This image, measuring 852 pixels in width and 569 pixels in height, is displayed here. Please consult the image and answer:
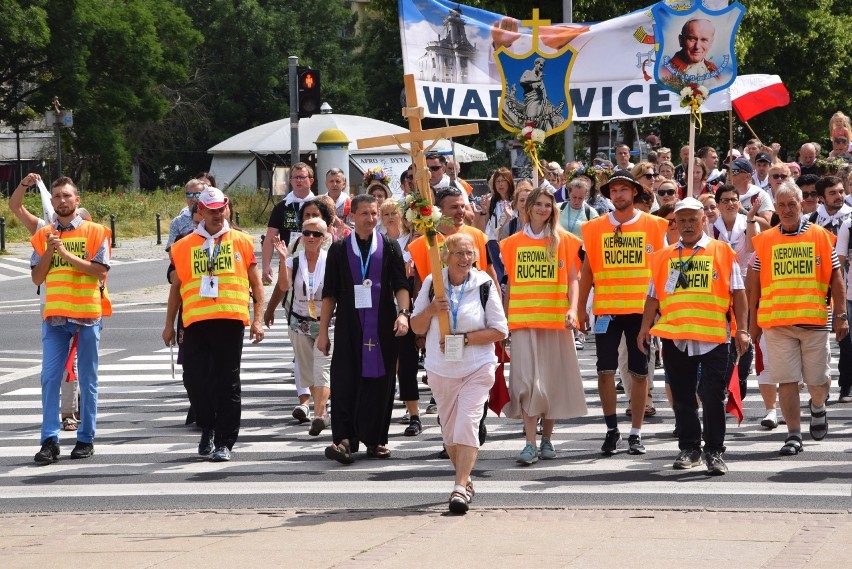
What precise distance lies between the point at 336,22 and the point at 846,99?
108 feet

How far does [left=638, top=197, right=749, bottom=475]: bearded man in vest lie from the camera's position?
9.27 metres

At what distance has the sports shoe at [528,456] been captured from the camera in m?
9.84

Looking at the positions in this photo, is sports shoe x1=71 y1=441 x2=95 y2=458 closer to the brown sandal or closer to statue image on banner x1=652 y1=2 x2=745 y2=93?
the brown sandal

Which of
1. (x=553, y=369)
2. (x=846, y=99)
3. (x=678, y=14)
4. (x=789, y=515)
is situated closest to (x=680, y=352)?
(x=553, y=369)

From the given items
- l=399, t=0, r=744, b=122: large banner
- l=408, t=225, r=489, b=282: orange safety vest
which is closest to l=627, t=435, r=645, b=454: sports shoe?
l=408, t=225, r=489, b=282: orange safety vest

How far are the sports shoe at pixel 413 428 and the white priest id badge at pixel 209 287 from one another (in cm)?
202

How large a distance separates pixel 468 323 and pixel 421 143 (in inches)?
50.4

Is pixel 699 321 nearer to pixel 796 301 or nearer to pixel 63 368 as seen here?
pixel 796 301

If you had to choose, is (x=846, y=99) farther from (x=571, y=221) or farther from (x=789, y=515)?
(x=789, y=515)

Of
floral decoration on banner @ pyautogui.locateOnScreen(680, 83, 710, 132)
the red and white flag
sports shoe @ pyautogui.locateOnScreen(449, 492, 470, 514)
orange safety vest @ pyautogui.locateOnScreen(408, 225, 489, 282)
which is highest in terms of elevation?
the red and white flag

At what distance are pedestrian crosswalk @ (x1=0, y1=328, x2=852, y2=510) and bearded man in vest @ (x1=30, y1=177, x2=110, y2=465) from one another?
33 centimetres

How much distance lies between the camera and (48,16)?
52469mm

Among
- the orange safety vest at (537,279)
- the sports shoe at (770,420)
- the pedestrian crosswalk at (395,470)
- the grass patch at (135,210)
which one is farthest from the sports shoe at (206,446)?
the grass patch at (135,210)

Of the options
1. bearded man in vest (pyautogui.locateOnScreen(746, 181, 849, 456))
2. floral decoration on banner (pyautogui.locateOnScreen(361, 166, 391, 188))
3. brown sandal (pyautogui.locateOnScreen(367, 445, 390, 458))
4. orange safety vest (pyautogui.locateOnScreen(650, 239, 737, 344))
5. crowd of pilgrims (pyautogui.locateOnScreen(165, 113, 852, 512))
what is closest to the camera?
crowd of pilgrims (pyautogui.locateOnScreen(165, 113, 852, 512))
